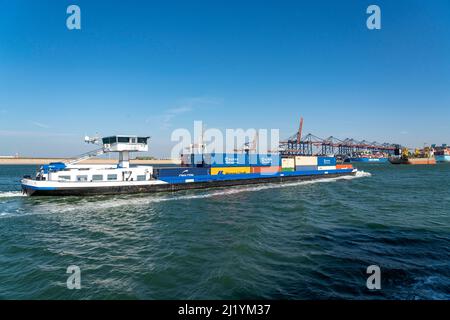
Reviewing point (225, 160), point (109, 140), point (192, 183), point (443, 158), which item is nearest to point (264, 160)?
point (225, 160)

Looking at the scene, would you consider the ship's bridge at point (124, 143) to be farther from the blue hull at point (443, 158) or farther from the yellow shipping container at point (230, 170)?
the blue hull at point (443, 158)

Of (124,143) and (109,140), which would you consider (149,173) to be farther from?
(109,140)

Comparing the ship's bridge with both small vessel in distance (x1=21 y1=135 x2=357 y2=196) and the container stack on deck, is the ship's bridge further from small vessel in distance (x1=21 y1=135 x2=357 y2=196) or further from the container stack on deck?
the container stack on deck

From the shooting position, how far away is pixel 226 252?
1359cm

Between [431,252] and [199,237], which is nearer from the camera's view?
[431,252]

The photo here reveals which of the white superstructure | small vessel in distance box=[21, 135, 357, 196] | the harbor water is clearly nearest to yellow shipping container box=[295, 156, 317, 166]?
small vessel in distance box=[21, 135, 357, 196]

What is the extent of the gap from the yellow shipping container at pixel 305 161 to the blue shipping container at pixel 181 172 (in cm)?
2295

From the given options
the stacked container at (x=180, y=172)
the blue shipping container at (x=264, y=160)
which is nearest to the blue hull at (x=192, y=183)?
the stacked container at (x=180, y=172)

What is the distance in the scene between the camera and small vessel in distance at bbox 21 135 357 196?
3222 cm

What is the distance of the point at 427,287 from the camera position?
964 centimetres

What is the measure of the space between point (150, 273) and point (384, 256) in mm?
11757
